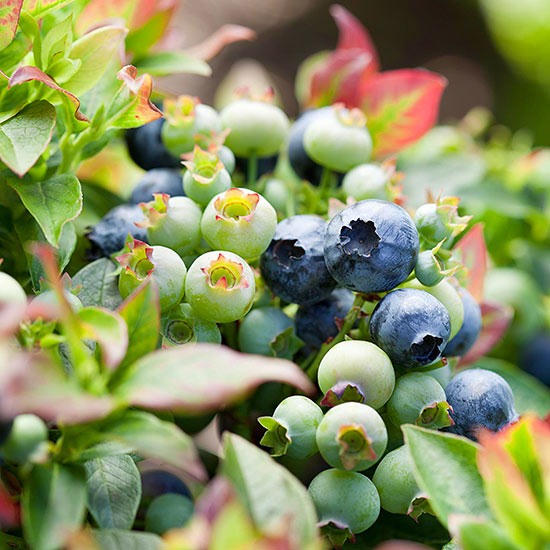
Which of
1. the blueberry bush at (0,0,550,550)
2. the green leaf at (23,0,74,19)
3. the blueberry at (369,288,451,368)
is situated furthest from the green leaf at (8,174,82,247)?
the blueberry at (369,288,451,368)

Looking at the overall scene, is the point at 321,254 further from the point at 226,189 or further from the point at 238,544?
the point at 238,544

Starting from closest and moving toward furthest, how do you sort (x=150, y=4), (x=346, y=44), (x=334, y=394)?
(x=334, y=394) < (x=150, y=4) < (x=346, y=44)

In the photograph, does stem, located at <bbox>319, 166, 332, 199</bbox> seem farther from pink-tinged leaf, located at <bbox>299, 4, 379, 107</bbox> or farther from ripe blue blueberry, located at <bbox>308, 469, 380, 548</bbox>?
ripe blue blueberry, located at <bbox>308, 469, 380, 548</bbox>

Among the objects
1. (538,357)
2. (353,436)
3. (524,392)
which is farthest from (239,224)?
(538,357)

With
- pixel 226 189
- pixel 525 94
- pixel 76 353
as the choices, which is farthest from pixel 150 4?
pixel 525 94

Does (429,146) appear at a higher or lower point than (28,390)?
lower

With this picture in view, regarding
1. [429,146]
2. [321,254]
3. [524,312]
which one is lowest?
[524,312]

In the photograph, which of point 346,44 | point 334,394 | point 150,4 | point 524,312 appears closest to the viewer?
point 334,394
